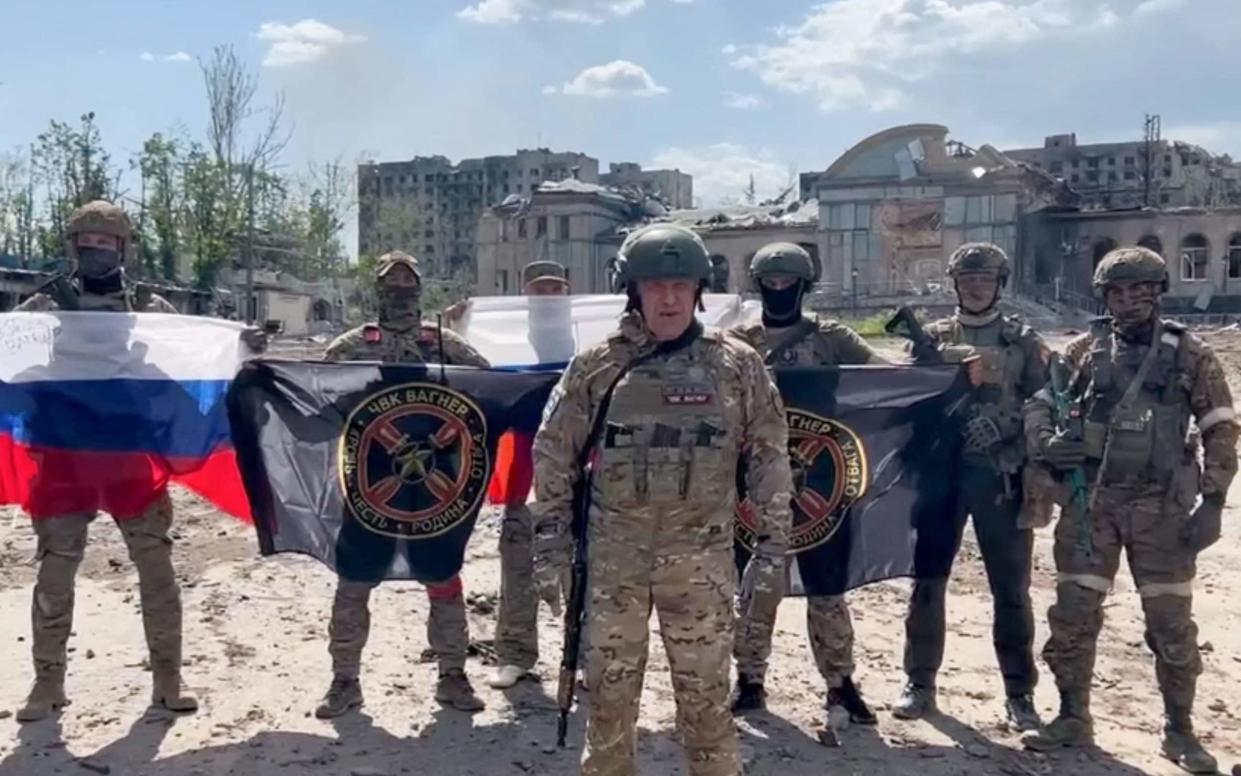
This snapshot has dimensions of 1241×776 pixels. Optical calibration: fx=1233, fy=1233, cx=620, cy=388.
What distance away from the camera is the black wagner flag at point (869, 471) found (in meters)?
6.22

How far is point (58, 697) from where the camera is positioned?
20.5 feet

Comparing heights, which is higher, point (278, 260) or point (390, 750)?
point (278, 260)

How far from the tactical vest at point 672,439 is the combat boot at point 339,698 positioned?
89.6 inches

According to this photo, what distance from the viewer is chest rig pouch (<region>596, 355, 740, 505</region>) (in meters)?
4.75

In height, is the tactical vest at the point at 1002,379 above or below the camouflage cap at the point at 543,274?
below

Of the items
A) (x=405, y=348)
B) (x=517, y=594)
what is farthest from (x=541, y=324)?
(x=517, y=594)

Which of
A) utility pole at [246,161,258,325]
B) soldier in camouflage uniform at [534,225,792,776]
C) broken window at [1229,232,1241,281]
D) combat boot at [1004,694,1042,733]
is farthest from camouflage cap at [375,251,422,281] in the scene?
broken window at [1229,232,1241,281]

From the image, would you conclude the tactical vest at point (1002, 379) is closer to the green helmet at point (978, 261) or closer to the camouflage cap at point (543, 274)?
the green helmet at point (978, 261)

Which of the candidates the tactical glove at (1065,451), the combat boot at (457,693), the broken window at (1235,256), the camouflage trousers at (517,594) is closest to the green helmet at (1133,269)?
the tactical glove at (1065,451)

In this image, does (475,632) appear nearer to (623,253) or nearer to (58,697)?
(58,697)

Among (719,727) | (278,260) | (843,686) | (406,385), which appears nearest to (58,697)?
(406,385)

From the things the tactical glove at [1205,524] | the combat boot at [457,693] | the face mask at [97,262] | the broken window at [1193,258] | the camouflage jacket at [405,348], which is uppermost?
the broken window at [1193,258]

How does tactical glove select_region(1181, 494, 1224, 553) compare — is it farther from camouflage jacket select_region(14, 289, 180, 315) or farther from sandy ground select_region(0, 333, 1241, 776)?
camouflage jacket select_region(14, 289, 180, 315)

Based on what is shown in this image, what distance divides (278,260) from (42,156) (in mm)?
12915
